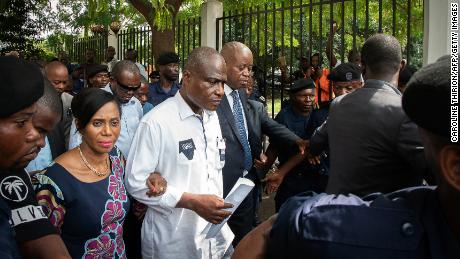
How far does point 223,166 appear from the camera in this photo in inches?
124

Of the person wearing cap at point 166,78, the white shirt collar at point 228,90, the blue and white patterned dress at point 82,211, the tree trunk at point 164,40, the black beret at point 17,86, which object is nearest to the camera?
the black beret at point 17,86

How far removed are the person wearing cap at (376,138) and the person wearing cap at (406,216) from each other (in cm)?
128

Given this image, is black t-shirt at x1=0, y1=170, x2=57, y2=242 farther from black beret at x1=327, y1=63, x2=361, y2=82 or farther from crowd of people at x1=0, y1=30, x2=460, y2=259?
black beret at x1=327, y1=63, x2=361, y2=82

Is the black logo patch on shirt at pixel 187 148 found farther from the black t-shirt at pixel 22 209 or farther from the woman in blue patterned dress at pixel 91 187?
the black t-shirt at pixel 22 209

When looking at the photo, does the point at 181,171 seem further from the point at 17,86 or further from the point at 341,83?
the point at 341,83

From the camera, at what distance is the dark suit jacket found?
10.9 feet

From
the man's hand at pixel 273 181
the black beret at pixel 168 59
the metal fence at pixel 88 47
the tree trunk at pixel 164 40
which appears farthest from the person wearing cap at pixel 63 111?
the metal fence at pixel 88 47

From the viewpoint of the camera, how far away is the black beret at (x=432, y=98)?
1011mm

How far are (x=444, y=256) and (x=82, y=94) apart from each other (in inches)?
91.0

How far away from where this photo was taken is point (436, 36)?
4.99m

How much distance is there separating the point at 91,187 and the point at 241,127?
149 cm

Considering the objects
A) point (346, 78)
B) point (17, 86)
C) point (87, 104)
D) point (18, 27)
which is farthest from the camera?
point (18, 27)

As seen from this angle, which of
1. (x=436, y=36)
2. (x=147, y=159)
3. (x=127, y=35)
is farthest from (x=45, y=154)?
(x=127, y=35)

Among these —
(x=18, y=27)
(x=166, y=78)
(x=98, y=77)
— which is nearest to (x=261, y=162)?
(x=98, y=77)
